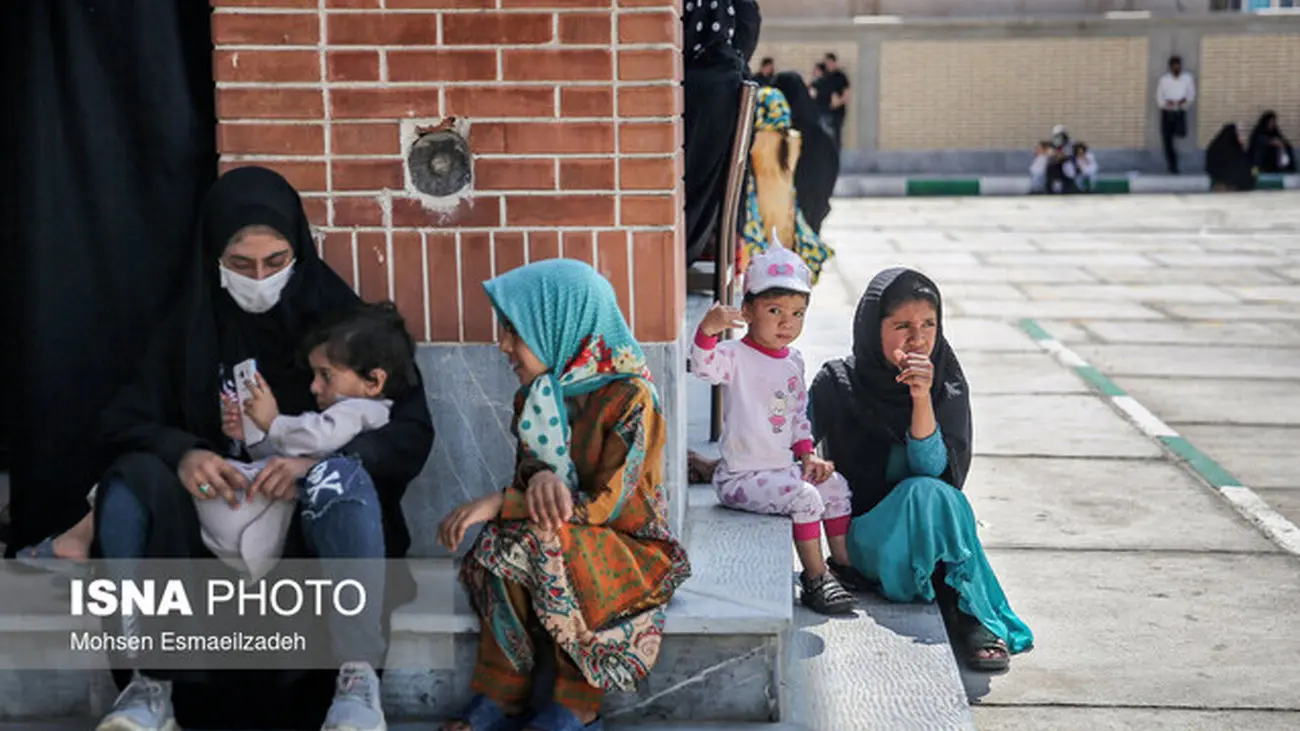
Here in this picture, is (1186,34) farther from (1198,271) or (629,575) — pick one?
(629,575)

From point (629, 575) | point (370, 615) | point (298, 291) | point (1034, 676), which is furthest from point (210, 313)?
point (1034, 676)

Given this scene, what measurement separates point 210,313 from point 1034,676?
2333mm

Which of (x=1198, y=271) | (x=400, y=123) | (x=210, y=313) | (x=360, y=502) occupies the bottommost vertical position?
(x=1198, y=271)

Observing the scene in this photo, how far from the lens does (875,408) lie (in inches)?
194

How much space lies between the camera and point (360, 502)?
12.6 ft

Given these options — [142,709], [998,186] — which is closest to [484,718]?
[142,709]

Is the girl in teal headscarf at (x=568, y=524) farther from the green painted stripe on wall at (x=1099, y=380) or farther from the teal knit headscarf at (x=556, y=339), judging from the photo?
the green painted stripe on wall at (x=1099, y=380)

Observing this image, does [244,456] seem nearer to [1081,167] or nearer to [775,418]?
[775,418]

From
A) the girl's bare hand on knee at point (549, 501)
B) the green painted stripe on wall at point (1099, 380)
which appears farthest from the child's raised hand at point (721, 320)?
the green painted stripe on wall at point (1099, 380)

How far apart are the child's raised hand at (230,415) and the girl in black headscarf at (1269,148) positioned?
2517 centimetres

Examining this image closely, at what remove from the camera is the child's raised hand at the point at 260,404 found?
406 cm

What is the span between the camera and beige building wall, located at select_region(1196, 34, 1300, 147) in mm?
28016

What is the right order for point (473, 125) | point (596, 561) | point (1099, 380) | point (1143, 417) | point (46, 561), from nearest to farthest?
point (596, 561), point (473, 125), point (46, 561), point (1143, 417), point (1099, 380)

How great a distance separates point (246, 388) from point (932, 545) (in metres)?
1.91
